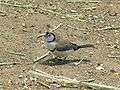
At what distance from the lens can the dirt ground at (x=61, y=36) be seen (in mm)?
8109

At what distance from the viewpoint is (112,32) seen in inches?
423

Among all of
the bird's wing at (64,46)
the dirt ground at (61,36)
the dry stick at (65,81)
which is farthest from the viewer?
the bird's wing at (64,46)

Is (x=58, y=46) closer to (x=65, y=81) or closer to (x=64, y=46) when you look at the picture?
(x=64, y=46)

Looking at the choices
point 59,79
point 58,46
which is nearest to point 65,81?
point 59,79

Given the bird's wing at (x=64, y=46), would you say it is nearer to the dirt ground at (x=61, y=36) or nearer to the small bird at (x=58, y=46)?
the small bird at (x=58, y=46)

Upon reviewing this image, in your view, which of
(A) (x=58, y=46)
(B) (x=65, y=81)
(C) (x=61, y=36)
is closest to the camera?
(B) (x=65, y=81)

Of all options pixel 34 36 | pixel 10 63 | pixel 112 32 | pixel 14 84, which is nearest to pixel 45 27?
pixel 34 36

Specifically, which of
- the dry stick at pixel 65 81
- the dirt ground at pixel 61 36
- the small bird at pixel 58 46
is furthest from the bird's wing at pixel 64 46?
the dry stick at pixel 65 81

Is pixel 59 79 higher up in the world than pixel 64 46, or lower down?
lower down

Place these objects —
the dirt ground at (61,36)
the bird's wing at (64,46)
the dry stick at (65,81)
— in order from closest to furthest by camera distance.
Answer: the dry stick at (65,81)
the dirt ground at (61,36)
the bird's wing at (64,46)

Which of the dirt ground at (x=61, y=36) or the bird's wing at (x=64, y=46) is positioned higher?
the bird's wing at (x=64, y=46)

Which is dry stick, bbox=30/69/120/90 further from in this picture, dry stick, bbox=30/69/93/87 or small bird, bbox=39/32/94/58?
small bird, bbox=39/32/94/58

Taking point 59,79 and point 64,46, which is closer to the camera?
point 59,79

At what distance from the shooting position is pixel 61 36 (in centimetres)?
997
